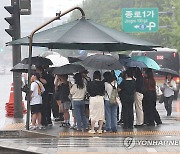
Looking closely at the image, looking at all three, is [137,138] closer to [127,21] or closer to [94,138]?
[94,138]

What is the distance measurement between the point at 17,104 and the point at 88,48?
3.16 meters

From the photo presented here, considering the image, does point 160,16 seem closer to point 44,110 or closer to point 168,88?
point 168,88

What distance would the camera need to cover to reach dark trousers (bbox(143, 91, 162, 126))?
14977 mm

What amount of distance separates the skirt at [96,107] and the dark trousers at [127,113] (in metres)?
1.13

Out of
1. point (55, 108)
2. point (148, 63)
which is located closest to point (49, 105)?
point (55, 108)

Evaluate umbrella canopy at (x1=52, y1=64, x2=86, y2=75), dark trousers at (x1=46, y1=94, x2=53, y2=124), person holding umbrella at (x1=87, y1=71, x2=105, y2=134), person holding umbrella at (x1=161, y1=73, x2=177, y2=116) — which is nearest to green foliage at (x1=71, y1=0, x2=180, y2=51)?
person holding umbrella at (x1=161, y1=73, x2=177, y2=116)

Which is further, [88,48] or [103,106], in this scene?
[88,48]

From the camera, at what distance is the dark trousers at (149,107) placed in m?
15.0

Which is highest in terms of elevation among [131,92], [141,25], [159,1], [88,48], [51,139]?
[159,1]

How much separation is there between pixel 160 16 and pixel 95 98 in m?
38.4

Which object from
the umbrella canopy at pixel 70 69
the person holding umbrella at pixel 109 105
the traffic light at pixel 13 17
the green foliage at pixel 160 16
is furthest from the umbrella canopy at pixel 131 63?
the green foliage at pixel 160 16

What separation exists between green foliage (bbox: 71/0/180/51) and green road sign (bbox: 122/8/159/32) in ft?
16.1

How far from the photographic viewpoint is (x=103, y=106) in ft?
43.7

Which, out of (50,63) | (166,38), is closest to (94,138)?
(50,63)
